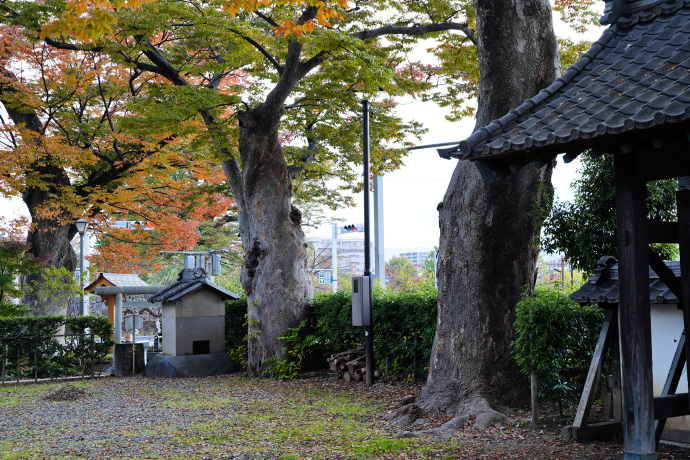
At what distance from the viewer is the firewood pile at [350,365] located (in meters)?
12.4

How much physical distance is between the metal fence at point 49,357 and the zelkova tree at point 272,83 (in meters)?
4.17

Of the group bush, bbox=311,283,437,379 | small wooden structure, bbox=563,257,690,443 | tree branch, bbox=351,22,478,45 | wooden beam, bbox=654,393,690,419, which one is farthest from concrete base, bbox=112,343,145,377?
wooden beam, bbox=654,393,690,419

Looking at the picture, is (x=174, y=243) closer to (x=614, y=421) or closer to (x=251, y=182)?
(x=251, y=182)

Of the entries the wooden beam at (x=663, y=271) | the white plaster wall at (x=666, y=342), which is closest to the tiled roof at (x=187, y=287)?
the white plaster wall at (x=666, y=342)

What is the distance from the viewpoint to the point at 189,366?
47.9 ft

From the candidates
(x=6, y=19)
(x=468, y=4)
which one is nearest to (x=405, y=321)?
(x=468, y=4)

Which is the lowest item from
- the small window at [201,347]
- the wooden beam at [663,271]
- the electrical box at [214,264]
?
the small window at [201,347]

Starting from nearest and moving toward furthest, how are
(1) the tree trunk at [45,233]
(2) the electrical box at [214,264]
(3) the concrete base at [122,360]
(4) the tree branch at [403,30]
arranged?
1. (4) the tree branch at [403,30]
2. (3) the concrete base at [122,360]
3. (1) the tree trunk at [45,233]
4. (2) the electrical box at [214,264]

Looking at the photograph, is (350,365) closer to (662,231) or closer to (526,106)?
(662,231)

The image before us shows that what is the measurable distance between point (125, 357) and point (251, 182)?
521 cm

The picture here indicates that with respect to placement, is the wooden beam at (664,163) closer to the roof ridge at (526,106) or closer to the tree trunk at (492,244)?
the roof ridge at (526,106)

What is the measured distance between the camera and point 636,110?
13.5 ft

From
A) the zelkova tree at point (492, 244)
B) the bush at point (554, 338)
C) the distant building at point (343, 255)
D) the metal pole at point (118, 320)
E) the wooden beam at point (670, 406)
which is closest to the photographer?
the wooden beam at point (670, 406)

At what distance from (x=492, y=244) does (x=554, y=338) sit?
168 centimetres
